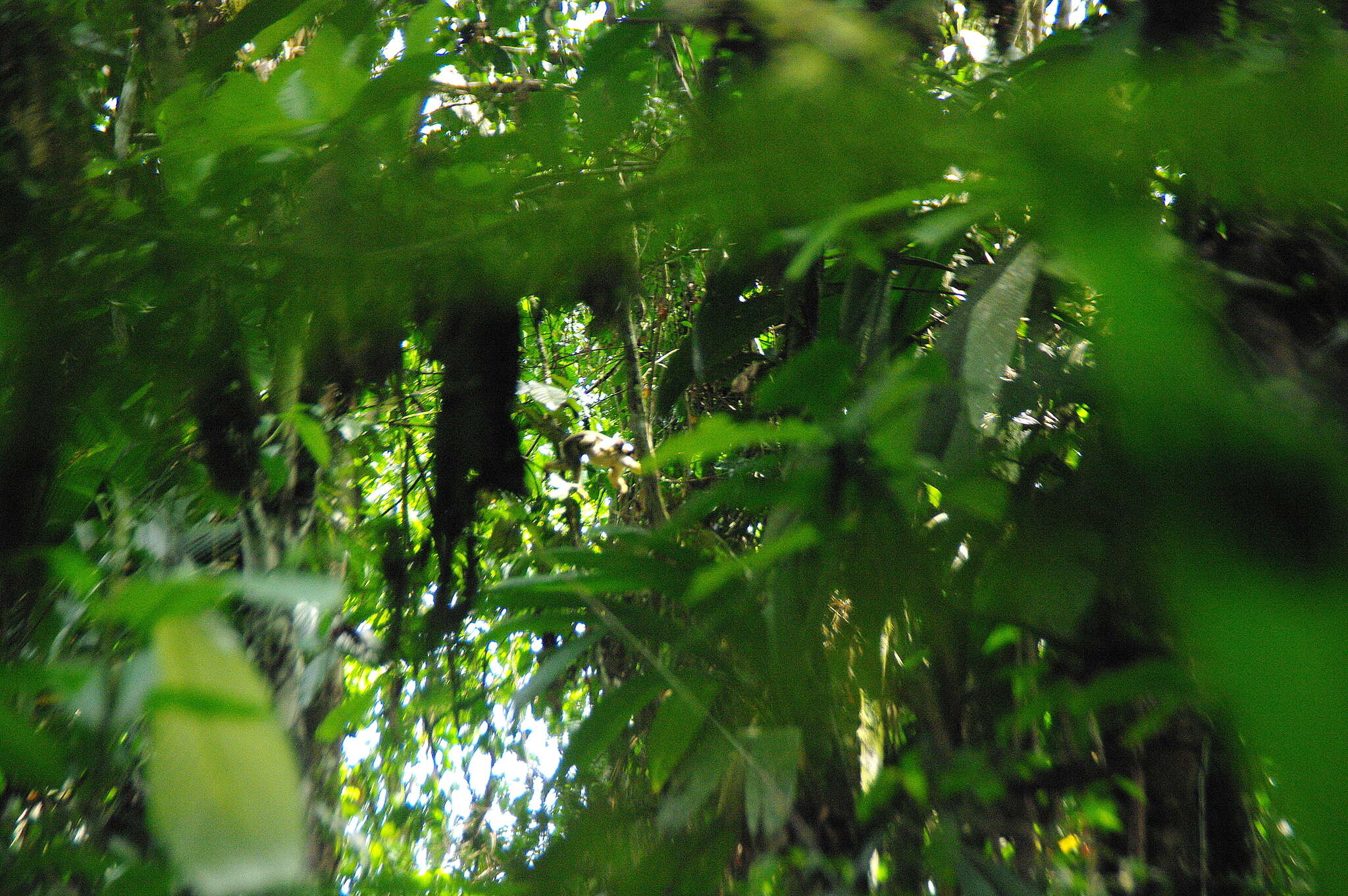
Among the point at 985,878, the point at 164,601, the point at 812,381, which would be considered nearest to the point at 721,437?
the point at 812,381

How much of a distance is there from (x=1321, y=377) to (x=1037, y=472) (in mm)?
207

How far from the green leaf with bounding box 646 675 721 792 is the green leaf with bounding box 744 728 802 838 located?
5 centimetres

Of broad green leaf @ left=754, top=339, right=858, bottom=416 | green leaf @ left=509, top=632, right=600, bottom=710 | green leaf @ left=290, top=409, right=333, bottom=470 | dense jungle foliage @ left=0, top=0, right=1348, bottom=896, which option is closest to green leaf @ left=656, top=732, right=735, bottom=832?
dense jungle foliage @ left=0, top=0, right=1348, bottom=896

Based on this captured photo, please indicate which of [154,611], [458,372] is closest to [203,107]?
[458,372]

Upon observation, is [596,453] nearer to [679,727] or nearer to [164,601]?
[679,727]

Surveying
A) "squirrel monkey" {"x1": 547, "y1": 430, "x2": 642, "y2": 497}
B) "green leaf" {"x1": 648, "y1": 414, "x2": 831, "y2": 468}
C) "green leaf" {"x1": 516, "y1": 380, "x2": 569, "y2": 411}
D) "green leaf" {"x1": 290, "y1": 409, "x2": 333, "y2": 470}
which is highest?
"green leaf" {"x1": 648, "y1": 414, "x2": 831, "y2": 468}

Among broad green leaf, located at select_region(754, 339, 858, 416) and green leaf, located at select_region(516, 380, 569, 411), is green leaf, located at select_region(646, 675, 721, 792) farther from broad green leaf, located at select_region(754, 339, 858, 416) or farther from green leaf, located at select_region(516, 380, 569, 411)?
green leaf, located at select_region(516, 380, 569, 411)

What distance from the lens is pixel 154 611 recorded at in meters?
0.22

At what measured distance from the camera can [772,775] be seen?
52 cm

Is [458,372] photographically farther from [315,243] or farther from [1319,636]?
[1319,636]

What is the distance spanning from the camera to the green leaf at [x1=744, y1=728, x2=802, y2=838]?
20.0 inches

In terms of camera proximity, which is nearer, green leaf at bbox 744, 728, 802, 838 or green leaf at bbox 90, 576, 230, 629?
green leaf at bbox 90, 576, 230, 629

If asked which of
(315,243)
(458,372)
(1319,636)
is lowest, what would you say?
(458,372)

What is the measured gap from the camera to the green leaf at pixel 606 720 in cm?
60
